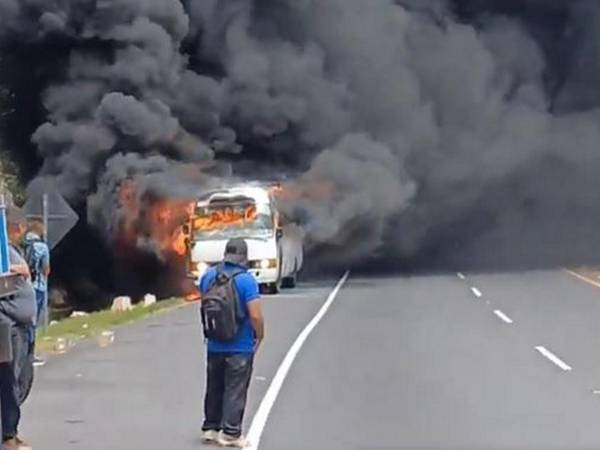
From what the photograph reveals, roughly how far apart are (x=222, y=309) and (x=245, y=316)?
0.21 m

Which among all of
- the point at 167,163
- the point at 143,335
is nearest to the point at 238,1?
the point at 167,163

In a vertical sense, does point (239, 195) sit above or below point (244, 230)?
above

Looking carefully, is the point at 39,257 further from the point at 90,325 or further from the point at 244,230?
the point at 244,230

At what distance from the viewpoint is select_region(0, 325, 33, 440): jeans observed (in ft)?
34.0

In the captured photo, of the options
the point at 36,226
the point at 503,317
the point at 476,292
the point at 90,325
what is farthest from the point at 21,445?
the point at 476,292

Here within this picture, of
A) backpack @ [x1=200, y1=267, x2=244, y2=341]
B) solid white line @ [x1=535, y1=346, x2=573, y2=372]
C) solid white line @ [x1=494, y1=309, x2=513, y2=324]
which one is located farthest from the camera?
solid white line @ [x1=494, y1=309, x2=513, y2=324]

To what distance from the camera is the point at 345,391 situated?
14250 mm

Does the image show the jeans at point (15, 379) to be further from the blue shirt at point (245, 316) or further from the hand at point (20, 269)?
the blue shirt at point (245, 316)

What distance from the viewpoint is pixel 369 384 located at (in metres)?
14.9

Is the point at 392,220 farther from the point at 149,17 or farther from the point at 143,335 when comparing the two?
the point at 143,335

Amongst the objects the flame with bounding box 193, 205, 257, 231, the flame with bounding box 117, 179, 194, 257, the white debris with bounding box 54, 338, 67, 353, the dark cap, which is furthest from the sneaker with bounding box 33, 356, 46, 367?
the flame with bounding box 117, 179, 194, 257

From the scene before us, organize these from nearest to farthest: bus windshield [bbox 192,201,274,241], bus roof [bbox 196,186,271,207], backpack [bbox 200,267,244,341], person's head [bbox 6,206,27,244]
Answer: backpack [bbox 200,267,244,341] < person's head [bbox 6,206,27,244] < bus windshield [bbox 192,201,274,241] < bus roof [bbox 196,186,271,207]

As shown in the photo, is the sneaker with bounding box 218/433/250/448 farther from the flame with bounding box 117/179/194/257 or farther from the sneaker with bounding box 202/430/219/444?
the flame with bounding box 117/179/194/257

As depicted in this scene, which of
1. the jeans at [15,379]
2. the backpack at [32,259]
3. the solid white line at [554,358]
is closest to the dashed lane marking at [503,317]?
the solid white line at [554,358]
